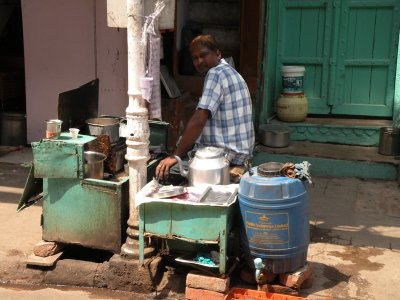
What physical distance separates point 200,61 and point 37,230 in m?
2.38

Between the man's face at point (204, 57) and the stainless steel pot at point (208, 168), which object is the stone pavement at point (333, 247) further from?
the man's face at point (204, 57)

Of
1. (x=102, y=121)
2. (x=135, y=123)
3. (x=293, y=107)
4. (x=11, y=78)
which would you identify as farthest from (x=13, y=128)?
(x=135, y=123)

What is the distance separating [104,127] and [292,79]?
10.8ft

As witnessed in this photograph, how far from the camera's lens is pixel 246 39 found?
7.44m

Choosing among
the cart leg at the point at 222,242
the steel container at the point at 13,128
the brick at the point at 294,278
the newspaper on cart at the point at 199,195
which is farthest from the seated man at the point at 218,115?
the steel container at the point at 13,128

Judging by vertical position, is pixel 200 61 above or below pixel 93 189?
above

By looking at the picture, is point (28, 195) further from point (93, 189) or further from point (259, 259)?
point (259, 259)

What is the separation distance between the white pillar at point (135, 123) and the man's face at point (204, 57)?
558 mm

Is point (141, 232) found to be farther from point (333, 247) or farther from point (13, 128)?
point (13, 128)

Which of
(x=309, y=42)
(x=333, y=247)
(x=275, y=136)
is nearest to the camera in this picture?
(x=333, y=247)

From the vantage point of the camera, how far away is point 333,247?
541 cm

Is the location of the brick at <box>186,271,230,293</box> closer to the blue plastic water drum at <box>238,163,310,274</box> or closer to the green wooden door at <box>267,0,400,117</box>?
the blue plastic water drum at <box>238,163,310,274</box>

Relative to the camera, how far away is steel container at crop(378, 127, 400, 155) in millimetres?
7219

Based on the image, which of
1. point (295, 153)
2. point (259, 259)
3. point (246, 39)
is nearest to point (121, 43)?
point (246, 39)
